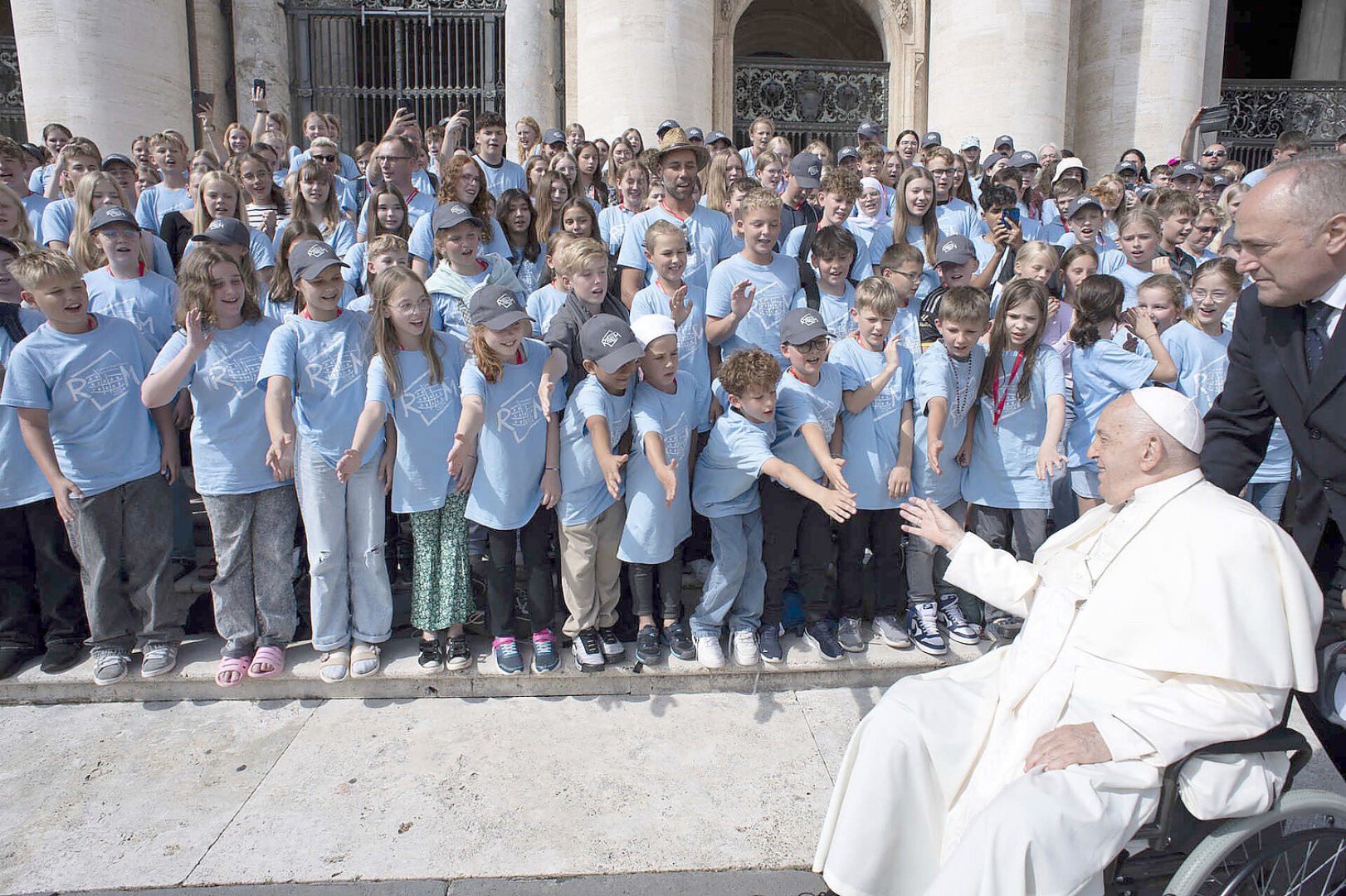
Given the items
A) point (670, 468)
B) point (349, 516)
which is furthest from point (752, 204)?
point (349, 516)

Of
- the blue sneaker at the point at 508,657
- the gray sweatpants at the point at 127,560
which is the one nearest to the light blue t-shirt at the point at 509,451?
the blue sneaker at the point at 508,657

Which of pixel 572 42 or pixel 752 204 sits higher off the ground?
pixel 572 42

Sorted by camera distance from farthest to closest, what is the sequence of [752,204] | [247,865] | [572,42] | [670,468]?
1. [572,42]
2. [752,204]
3. [670,468]
4. [247,865]

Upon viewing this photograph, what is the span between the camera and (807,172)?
6008mm

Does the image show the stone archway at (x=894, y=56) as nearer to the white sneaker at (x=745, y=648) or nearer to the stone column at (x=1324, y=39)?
the stone column at (x=1324, y=39)

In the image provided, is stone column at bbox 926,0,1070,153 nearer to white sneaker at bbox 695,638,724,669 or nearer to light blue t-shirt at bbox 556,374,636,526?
light blue t-shirt at bbox 556,374,636,526

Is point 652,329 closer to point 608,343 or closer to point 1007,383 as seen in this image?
point 608,343

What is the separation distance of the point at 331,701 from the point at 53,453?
1656 mm

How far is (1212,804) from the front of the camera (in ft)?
6.81

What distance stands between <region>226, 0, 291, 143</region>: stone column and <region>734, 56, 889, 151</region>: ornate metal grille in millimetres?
6872

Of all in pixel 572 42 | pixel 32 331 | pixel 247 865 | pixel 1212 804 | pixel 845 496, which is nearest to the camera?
pixel 1212 804

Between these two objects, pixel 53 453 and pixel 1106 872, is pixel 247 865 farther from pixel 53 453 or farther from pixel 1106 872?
pixel 1106 872

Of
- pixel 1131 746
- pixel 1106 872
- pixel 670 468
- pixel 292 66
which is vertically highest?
pixel 292 66

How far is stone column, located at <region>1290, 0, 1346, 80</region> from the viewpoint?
56.3 feet
